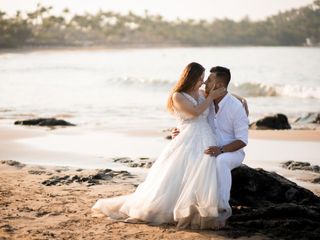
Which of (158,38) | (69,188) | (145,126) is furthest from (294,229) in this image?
(158,38)

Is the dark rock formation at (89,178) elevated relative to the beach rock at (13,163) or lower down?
elevated

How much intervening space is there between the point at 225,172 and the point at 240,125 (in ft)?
1.71

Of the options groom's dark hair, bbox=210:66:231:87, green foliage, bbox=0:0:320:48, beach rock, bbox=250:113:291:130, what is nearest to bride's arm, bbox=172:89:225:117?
groom's dark hair, bbox=210:66:231:87

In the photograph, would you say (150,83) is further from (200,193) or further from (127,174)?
(200,193)

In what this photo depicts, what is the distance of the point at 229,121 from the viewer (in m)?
6.66

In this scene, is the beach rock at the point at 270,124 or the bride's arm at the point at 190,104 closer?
the bride's arm at the point at 190,104

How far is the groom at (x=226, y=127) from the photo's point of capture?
646 cm

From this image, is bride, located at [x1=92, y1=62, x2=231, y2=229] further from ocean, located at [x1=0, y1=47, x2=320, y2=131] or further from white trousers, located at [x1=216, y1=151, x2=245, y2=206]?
ocean, located at [x1=0, y1=47, x2=320, y2=131]

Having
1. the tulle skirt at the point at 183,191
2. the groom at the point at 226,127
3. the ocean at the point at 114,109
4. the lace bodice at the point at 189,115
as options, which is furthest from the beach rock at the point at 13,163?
the groom at the point at 226,127

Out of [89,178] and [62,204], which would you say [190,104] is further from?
[89,178]

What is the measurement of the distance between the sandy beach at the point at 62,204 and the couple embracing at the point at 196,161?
0.16m

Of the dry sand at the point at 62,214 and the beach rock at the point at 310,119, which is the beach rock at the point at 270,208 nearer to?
the dry sand at the point at 62,214

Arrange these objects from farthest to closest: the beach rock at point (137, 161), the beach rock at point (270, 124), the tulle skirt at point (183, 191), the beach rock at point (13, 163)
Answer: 1. the beach rock at point (270, 124)
2. the beach rock at point (13, 163)
3. the beach rock at point (137, 161)
4. the tulle skirt at point (183, 191)

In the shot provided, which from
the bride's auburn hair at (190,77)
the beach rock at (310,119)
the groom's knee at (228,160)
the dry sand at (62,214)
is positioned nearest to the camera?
the dry sand at (62,214)
